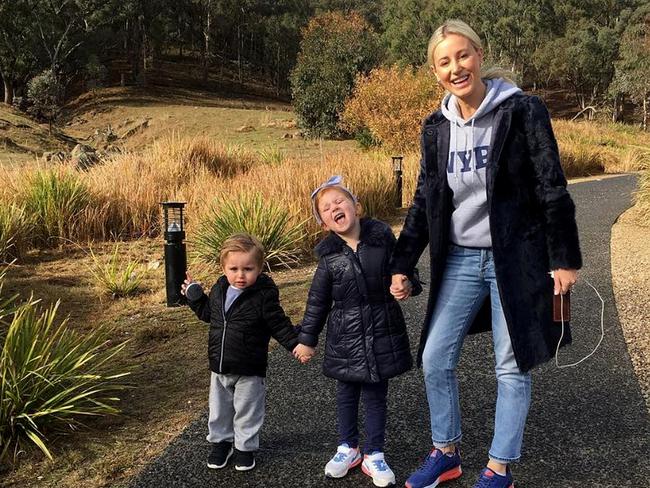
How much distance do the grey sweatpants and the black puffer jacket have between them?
354 millimetres

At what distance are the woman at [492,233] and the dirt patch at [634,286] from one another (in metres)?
1.62

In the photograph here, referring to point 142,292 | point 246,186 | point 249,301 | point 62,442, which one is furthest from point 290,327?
point 246,186

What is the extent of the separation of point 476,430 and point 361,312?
105 cm

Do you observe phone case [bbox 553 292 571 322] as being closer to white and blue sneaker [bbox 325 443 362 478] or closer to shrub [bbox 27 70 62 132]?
white and blue sneaker [bbox 325 443 362 478]

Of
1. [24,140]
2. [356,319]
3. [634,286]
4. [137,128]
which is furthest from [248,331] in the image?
[137,128]

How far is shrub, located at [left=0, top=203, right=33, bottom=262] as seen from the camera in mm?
7203

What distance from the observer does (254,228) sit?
22.9ft

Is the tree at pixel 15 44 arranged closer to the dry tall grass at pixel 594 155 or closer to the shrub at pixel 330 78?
the shrub at pixel 330 78

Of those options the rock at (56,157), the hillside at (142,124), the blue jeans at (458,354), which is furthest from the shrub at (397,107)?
the blue jeans at (458,354)

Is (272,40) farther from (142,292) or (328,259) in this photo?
(328,259)

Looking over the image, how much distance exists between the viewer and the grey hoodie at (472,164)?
7.38 ft

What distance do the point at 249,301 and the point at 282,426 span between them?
33.4 inches

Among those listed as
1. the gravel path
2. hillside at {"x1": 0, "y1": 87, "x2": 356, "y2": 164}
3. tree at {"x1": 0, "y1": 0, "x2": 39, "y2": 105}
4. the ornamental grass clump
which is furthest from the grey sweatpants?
tree at {"x1": 0, "y1": 0, "x2": 39, "y2": 105}

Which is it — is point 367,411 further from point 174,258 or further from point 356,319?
point 174,258
